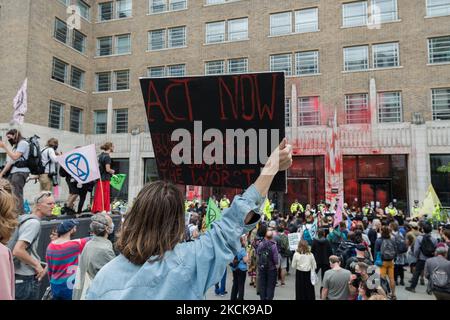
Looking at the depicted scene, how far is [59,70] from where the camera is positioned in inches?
979

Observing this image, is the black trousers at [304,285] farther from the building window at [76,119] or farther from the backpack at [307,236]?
the building window at [76,119]

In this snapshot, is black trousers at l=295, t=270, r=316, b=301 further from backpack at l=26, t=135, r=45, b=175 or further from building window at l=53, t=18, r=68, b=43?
building window at l=53, t=18, r=68, b=43

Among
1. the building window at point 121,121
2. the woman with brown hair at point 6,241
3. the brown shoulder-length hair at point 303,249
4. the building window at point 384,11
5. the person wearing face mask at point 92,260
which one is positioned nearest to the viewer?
the woman with brown hair at point 6,241

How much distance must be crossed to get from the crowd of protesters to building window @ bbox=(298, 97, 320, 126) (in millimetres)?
13101

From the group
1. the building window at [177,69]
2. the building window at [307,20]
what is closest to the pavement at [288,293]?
the building window at [307,20]

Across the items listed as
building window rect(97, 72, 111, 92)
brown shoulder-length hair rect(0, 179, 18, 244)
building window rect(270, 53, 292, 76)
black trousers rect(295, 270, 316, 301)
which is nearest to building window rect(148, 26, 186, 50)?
building window rect(97, 72, 111, 92)

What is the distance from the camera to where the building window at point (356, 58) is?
72.3 feet

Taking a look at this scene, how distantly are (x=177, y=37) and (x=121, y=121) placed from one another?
8.59m

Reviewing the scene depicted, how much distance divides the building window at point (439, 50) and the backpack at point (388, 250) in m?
17.7

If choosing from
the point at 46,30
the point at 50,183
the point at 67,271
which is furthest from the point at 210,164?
the point at 46,30

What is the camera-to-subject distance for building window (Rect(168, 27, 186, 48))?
26.4m

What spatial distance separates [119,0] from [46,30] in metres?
7.74

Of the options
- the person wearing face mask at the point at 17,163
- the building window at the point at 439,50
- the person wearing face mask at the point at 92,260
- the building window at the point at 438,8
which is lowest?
the person wearing face mask at the point at 92,260

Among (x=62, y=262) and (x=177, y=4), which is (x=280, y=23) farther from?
(x=62, y=262)
